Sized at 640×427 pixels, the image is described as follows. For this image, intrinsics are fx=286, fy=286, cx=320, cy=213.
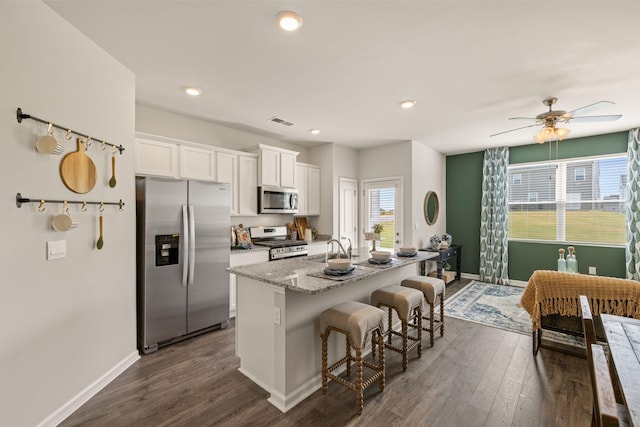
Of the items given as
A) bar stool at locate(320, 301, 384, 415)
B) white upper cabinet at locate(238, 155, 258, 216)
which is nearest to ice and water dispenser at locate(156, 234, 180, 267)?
white upper cabinet at locate(238, 155, 258, 216)

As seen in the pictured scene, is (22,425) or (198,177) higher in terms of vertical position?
(198,177)

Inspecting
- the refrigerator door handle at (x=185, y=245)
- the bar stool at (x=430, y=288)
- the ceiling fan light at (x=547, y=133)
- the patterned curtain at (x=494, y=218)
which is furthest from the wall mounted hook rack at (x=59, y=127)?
the patterned curtain at (x=494, y=218)

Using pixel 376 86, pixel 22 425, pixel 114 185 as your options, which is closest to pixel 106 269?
pixel 114 185

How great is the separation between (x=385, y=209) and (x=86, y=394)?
4.77m

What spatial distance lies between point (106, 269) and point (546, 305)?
404cm

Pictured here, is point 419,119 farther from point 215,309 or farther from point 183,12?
point 215,309

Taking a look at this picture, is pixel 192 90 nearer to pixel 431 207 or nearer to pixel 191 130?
pixel 191 130

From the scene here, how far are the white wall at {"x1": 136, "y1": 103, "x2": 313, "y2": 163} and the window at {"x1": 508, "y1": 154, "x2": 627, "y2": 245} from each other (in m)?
4.96

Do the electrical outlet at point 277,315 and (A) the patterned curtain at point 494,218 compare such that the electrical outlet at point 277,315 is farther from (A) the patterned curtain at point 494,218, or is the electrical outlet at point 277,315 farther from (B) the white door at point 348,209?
(A) the patterned curtain at point 494,218

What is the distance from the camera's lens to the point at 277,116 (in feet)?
12.7

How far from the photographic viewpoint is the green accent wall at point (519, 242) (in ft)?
15.7

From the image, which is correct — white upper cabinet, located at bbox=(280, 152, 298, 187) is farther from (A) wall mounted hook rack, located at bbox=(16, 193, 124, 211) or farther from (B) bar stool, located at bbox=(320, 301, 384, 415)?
(B) bar stool, located at bbox=(320, 301, 384, 415)

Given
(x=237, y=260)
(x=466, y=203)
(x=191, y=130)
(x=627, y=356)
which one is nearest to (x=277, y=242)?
(x=237, y=260)

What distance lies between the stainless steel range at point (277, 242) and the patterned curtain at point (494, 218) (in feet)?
12.2
